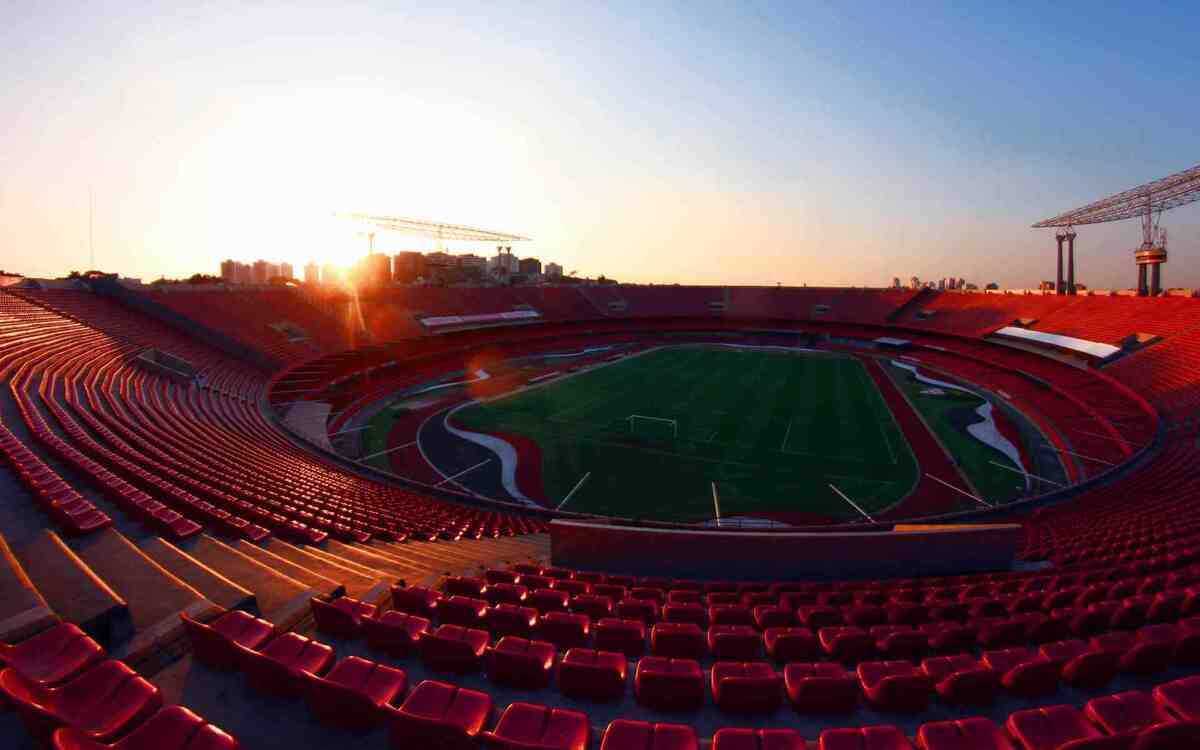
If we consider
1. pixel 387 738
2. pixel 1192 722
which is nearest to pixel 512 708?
pixel 387 738

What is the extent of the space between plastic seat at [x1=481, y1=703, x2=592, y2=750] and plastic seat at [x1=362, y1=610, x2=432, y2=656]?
1610 millimetres

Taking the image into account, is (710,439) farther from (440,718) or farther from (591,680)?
(440,718)

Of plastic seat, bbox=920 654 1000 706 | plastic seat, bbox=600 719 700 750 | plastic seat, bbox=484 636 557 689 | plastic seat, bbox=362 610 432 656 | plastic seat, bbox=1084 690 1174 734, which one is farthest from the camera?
plastic seat, bbox=362 610 432 656

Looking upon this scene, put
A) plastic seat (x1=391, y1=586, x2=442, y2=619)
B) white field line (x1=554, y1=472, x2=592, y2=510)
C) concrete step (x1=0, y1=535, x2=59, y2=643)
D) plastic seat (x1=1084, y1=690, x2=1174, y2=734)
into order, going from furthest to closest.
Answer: white field line (x1=554, y1=472, x2=592, y2=510) → plastic seat (x1=391, y1=586, x2=442, y2=619) → concrete step (x1=0, y1=535, x2=59, y2=643) → plastic seat (x1=1084, y1=690, x2=1174, y2=734)

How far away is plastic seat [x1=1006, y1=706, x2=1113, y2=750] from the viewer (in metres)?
4.09

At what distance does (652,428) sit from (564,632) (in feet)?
78.0

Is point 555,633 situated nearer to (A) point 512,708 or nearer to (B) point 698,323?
(A) point 512,708

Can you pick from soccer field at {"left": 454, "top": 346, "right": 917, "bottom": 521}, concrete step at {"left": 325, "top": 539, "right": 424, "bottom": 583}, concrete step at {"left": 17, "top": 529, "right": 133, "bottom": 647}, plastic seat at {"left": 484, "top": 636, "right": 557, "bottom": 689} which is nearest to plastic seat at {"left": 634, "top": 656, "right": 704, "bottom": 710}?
plastic seat at {"left": 484, "top": 636, "right": 557, "bottom": 689}

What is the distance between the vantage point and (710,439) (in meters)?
28.2

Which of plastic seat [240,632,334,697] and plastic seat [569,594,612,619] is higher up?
plastic seat [240,632,334,697]

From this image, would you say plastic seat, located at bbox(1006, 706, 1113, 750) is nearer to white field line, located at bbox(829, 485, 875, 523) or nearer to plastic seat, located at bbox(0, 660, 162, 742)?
plastic seat, located at bbox(0, 660, 162, 742)

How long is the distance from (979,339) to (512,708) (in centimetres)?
5441

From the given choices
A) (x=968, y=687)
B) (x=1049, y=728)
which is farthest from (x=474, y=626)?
(x=1049, y=728)

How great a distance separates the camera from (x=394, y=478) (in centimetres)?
2042
